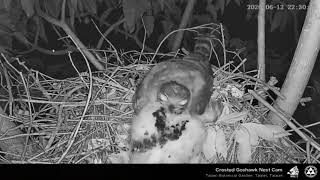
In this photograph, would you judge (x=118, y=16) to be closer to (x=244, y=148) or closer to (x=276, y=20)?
(x=276, y=20)

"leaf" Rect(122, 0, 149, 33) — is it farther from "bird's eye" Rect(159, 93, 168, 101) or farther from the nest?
"bird's eye" Rect(159, 93, 168, 101)

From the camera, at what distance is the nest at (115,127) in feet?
1.90

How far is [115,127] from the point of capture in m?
0.62

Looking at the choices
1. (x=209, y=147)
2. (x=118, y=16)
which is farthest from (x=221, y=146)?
(x=118, y=16)

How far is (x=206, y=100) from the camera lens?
1.88 feet

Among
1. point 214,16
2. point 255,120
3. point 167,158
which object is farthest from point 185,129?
point 214,16

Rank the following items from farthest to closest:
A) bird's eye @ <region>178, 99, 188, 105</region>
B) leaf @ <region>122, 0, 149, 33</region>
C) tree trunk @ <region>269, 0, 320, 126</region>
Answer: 1. leaf @ <region>122, 0, 149, 33</region>
2. tree trunk @ <region>269, 0, 320, 126</region>
3. bird's eye @ <region>178, 99, 188, 105</region>

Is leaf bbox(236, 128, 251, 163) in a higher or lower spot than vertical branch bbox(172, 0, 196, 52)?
lower

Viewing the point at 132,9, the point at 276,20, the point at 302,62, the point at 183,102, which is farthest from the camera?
the point at 276,20

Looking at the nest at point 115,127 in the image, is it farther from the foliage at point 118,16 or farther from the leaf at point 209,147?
the foliage at point 118,16

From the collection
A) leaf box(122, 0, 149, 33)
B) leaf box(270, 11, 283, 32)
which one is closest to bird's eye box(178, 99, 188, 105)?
leaf box(122, 0, 149, 33)

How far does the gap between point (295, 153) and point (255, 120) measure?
0.07 m

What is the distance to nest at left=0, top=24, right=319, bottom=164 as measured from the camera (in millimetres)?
580

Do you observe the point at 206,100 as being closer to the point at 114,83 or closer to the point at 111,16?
the point at 114,83
